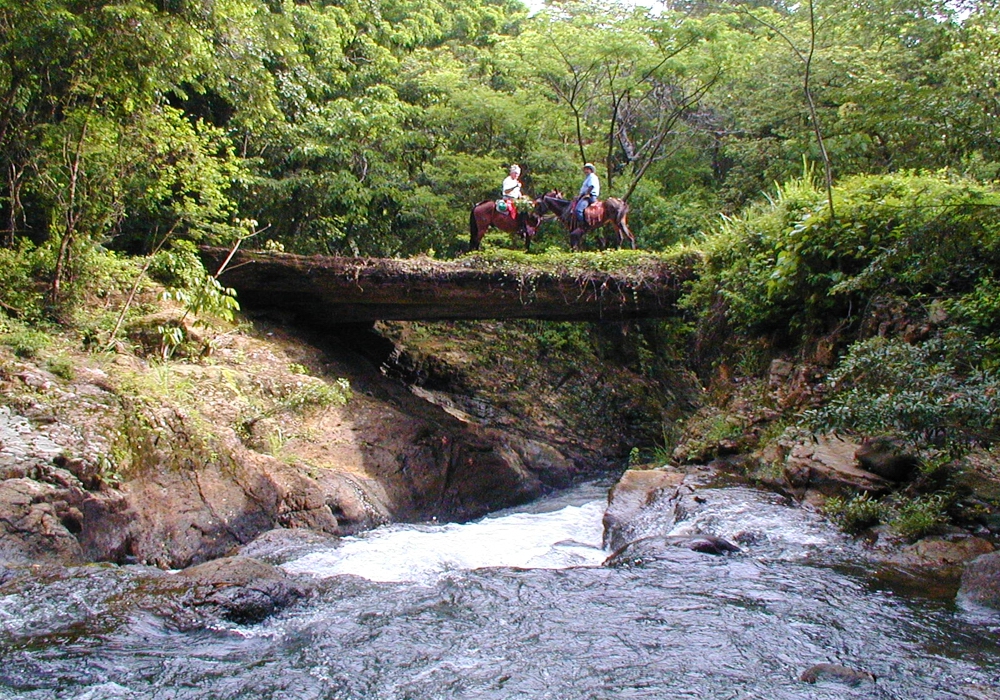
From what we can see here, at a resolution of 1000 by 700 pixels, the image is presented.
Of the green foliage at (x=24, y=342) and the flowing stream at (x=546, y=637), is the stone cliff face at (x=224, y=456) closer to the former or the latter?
the green foliage at (x=24, y=342)

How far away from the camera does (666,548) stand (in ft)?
22.5

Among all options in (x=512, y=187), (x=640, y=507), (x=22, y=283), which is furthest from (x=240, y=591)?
(x=512, y=187)

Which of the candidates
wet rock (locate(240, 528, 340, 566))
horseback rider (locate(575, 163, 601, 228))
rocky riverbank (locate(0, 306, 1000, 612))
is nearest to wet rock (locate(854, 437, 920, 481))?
rocky riverbank (locate(0, 306, 1000, 612))

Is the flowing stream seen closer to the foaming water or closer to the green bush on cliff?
the foaming water

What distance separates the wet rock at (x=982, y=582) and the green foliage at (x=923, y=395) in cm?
82

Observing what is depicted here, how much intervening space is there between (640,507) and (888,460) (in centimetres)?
266

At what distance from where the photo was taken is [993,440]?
5.50m

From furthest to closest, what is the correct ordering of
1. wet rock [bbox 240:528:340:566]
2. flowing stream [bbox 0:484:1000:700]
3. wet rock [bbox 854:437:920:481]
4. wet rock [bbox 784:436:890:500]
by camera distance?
wet rock [bbox 240:528:340:566] → wet rock [bbox 784:436:890:500] → wet rock [bbox 854:437:920:481] → flowing stream [bbox 0:484:1000:700]

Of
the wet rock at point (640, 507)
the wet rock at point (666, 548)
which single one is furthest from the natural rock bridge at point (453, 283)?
the wet rock at point (666, 548)

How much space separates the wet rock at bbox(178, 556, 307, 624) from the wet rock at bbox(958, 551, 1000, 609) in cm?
478

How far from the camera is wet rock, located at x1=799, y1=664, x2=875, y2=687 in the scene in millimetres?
4137

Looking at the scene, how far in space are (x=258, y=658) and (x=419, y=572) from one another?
2946 mm

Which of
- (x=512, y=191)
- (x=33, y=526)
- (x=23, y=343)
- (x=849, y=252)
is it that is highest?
(x=512, y=191)

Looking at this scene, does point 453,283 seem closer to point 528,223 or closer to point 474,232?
point 474,232
